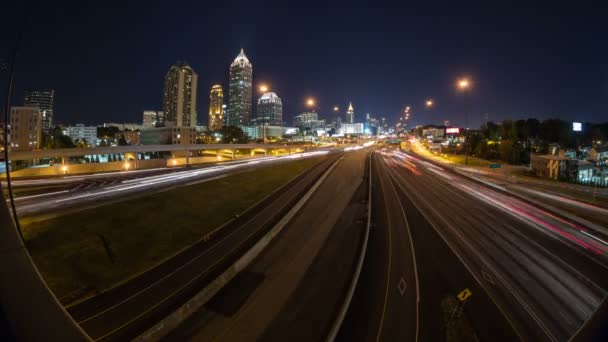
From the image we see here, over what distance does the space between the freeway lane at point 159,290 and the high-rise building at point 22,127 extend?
223ft

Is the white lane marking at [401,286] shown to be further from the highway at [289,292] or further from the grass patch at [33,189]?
the grass patch at [33,189]

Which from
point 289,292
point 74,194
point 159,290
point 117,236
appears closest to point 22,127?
point 74,194

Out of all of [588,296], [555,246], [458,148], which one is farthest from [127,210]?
[458,148]

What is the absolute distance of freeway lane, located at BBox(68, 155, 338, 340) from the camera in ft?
25.8

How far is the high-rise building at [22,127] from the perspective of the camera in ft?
181

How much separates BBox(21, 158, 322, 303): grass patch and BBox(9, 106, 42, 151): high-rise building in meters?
62.4

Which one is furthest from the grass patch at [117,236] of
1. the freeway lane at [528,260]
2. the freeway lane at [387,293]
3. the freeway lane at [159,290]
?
the freeway lane at [528,260]

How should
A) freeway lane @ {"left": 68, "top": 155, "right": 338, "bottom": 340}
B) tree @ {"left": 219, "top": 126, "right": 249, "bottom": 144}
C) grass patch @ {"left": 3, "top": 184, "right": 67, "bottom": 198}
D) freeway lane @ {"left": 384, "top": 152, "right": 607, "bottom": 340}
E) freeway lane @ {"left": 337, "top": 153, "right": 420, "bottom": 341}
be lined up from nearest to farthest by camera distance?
freeway lane @ {"left": 68, "top": 155, "right": 338, "bottom": 340}
freeway lane @ {"left": 337, "top": 153, "right": 420, "bottom": 341}
freeway lane @ {"left": 384, "top": 152, "right": 607, "bottom": 340}
grass patch @ {"left": 3, "top": 184, "right": 67, "bottom": 198}
tree @ {"left": 219, "top": 126, "right": 249, "bottom": 144}

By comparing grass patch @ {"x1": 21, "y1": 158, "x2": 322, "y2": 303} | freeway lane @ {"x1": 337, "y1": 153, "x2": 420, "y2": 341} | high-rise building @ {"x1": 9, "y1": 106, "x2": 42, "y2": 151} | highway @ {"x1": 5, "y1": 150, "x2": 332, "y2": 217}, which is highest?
high-rise building @ {"x1": 9, "y1": 106, "x2": 42, "y2": 151}

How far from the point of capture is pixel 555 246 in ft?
46.2

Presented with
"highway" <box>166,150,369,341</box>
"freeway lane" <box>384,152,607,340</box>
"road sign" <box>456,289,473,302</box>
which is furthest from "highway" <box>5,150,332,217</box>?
"freeway lane" <box>384,152,607,340</box>

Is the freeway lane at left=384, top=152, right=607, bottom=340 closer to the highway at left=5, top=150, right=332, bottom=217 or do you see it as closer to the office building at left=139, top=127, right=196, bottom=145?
the highway at left=5, top=150, right=332, bottom=217

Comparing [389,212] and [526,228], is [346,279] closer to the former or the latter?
[389,212]

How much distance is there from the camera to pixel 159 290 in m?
9.51
